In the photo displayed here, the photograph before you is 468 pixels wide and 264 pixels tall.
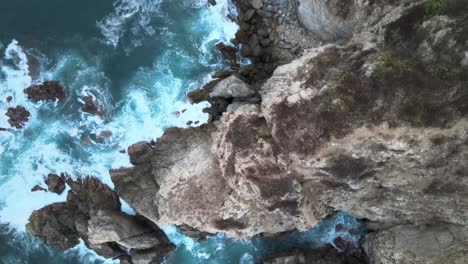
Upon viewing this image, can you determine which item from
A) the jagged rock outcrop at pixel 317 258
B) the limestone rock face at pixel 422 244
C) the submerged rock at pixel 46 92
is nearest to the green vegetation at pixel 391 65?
the limestone rock face at pixel 422 244

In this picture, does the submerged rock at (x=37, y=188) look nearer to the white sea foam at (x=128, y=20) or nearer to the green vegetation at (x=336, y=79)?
the white sea foam at (x=128, y=20)

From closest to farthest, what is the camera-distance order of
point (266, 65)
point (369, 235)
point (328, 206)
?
point (328, 206), point (369, 235), point (266, 65)

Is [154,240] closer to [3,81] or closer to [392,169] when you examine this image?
[3,81]

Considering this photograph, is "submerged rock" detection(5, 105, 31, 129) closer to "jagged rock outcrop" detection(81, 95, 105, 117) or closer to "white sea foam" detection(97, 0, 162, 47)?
"jagged rock outcrop" detection(81, 95, 105, 117)

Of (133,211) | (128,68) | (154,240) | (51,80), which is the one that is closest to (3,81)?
(51,80)

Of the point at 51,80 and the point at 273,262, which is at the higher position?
the point at 51,80

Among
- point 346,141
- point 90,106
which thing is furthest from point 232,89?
point 90,106

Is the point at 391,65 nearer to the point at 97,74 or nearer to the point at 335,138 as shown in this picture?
the point at 335,138
